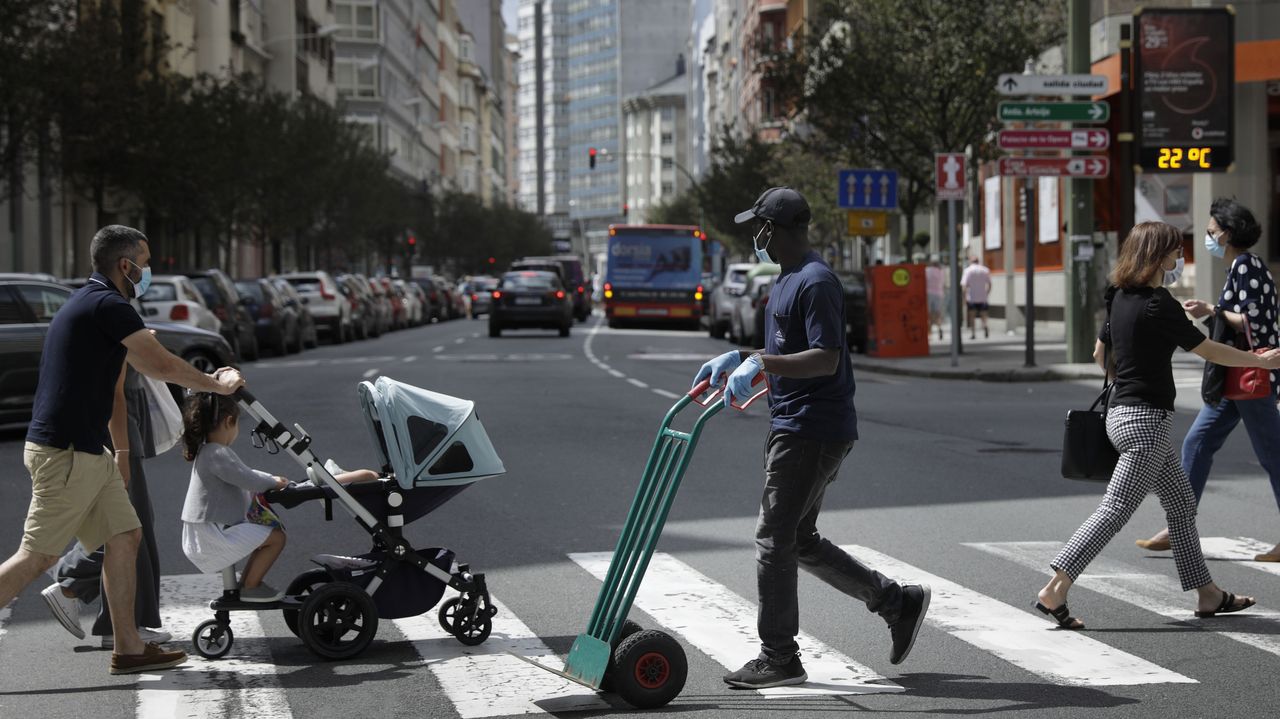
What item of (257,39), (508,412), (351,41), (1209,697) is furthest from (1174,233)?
(351,41)

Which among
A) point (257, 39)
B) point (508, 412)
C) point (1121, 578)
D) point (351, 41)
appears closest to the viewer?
point (1121, 578)

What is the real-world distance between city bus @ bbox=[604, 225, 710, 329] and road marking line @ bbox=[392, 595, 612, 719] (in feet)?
149

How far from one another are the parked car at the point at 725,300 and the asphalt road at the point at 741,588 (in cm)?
2197

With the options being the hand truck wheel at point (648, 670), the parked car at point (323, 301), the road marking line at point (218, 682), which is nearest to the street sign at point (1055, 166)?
the road marking line at point (218, 682)

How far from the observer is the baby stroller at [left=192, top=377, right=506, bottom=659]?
276 inches

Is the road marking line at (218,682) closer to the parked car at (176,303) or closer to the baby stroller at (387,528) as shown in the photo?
the baby stroller at (387,528)

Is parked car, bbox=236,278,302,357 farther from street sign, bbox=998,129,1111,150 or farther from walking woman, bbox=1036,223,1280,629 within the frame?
walking woman, bbox=1036,223,1280,629

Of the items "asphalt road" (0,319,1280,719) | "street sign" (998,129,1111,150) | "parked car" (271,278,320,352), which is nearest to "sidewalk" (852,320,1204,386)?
"street sign" (998,129,1111,150)

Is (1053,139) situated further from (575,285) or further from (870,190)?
(575,285)

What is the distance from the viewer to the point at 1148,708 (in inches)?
242

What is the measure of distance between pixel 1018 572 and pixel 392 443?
349 centimetres

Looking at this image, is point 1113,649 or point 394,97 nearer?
point 1113,649

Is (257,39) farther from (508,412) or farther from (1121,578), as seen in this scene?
(1121,578)

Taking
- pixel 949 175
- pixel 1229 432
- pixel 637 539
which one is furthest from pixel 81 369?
pixel 949 175
